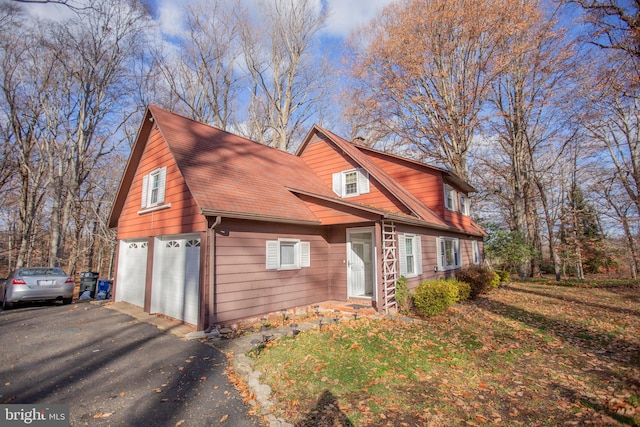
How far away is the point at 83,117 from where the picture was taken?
18.2 metres

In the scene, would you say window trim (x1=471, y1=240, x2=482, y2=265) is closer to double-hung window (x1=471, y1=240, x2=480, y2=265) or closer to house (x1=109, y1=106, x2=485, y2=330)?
double-hung window (x1=471, y1=240, x2=480, y2=265)

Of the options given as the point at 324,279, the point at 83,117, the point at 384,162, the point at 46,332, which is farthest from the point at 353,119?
the point at 46,332

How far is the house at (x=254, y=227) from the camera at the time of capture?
26.5 feet

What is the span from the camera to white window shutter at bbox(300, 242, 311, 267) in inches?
401

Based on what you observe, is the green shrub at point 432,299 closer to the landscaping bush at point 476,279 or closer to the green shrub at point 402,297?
the green shrub at point 402,297

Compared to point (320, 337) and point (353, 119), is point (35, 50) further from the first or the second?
point (320, 337)

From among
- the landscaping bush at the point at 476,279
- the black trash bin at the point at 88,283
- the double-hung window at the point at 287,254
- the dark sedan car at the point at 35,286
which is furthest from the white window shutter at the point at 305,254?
the black trash bin at the point at 88,283

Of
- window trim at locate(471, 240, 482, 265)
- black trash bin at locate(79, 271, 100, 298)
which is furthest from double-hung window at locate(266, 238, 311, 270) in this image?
window trim at locate(471, 240, 482, 265)

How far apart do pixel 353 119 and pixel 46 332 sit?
21.7m

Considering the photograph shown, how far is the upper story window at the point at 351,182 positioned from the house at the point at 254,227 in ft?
0.16

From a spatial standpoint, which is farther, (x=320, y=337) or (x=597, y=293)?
(x=597, y=293)

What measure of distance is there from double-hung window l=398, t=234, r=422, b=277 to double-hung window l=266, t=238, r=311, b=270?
326 centimetres

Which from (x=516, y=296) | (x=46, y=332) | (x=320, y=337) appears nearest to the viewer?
(x=320, y=337)

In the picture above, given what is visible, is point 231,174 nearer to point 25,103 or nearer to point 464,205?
point 464,205
